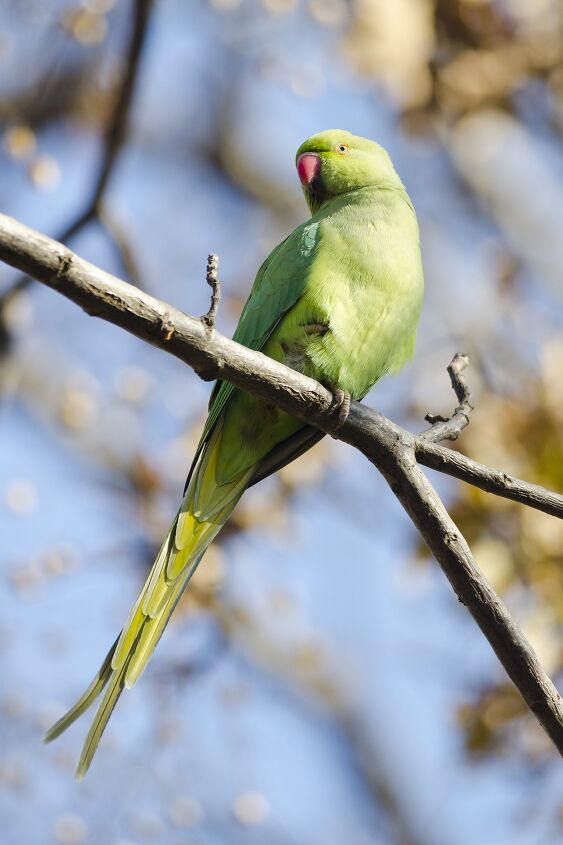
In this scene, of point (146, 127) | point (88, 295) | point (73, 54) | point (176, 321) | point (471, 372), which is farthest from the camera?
point (146, 127)

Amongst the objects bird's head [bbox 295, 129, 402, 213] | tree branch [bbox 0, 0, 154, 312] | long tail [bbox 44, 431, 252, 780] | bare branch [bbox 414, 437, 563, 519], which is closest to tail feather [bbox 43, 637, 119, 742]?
long tail [bbox 44, 431, 252, 780]

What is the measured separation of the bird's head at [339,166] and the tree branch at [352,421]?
4.43 ft

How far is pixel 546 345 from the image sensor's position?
16.0 ft

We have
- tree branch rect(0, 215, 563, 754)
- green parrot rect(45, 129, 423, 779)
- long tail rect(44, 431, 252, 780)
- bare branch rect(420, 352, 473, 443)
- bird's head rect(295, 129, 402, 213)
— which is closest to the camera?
tree branch rect(0, 215, 563, 754)

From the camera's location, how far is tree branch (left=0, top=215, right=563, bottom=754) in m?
2.00

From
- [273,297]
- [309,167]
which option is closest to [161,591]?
[273,297]

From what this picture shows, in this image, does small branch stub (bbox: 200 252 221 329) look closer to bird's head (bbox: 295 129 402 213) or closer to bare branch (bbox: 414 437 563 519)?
bare branch (bbox: 414 437 563 519)

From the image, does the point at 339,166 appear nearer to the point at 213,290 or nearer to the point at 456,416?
the point at 456,416

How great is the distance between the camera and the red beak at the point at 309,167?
153 inches

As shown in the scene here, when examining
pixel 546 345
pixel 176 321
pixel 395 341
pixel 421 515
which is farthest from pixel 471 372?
pixel 176 321

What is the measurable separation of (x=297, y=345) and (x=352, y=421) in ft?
1.77

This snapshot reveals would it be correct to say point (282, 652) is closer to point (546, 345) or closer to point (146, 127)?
point (546, 345)

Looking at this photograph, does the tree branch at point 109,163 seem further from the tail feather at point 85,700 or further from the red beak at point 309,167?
the tail feather at point 85,700

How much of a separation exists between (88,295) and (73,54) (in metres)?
4.28
